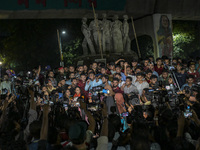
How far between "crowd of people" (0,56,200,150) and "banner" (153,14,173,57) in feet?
20.7

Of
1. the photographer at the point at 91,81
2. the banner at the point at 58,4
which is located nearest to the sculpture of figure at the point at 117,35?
the banner at the point at 58,4

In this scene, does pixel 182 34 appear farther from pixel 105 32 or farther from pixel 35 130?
Result: pixel 35 130

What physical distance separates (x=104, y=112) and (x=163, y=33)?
43.7ft

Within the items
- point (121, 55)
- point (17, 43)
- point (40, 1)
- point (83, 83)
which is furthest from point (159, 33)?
point (17, 43)

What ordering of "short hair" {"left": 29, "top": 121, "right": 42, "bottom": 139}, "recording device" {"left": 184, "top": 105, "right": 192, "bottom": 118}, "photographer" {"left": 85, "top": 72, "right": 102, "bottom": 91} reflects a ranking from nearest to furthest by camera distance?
1. "short hair" {"left": 29, "top": 121, "right": 42, "bottom": 139}
2. "recording device" {"left": 184, "top": 105, "right": 192, "bottom": 118}
3. "photographer" {"left": 85, "top": 72, "right": 102, "bottom": 91}

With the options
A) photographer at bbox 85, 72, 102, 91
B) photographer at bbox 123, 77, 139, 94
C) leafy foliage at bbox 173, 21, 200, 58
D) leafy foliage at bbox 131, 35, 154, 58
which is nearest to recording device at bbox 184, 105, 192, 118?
photographer at bbox 123, 77, 139, 94

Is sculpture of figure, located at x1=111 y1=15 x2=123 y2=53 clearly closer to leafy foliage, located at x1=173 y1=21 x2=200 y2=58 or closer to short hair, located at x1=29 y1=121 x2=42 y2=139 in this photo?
short hair, located at x1=29 y1=121 x2=42 y2=139

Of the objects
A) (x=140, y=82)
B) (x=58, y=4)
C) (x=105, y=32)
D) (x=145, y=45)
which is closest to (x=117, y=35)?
(x=105, y=32)

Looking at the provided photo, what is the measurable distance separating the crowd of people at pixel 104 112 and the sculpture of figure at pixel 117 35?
4.40 m

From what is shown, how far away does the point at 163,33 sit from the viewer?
16.3m

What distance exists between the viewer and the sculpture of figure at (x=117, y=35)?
13.8 m

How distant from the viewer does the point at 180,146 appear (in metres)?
2.62

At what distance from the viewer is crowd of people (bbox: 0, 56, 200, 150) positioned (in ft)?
9.80

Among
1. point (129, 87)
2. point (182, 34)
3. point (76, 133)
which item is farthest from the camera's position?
point (182, 34)
